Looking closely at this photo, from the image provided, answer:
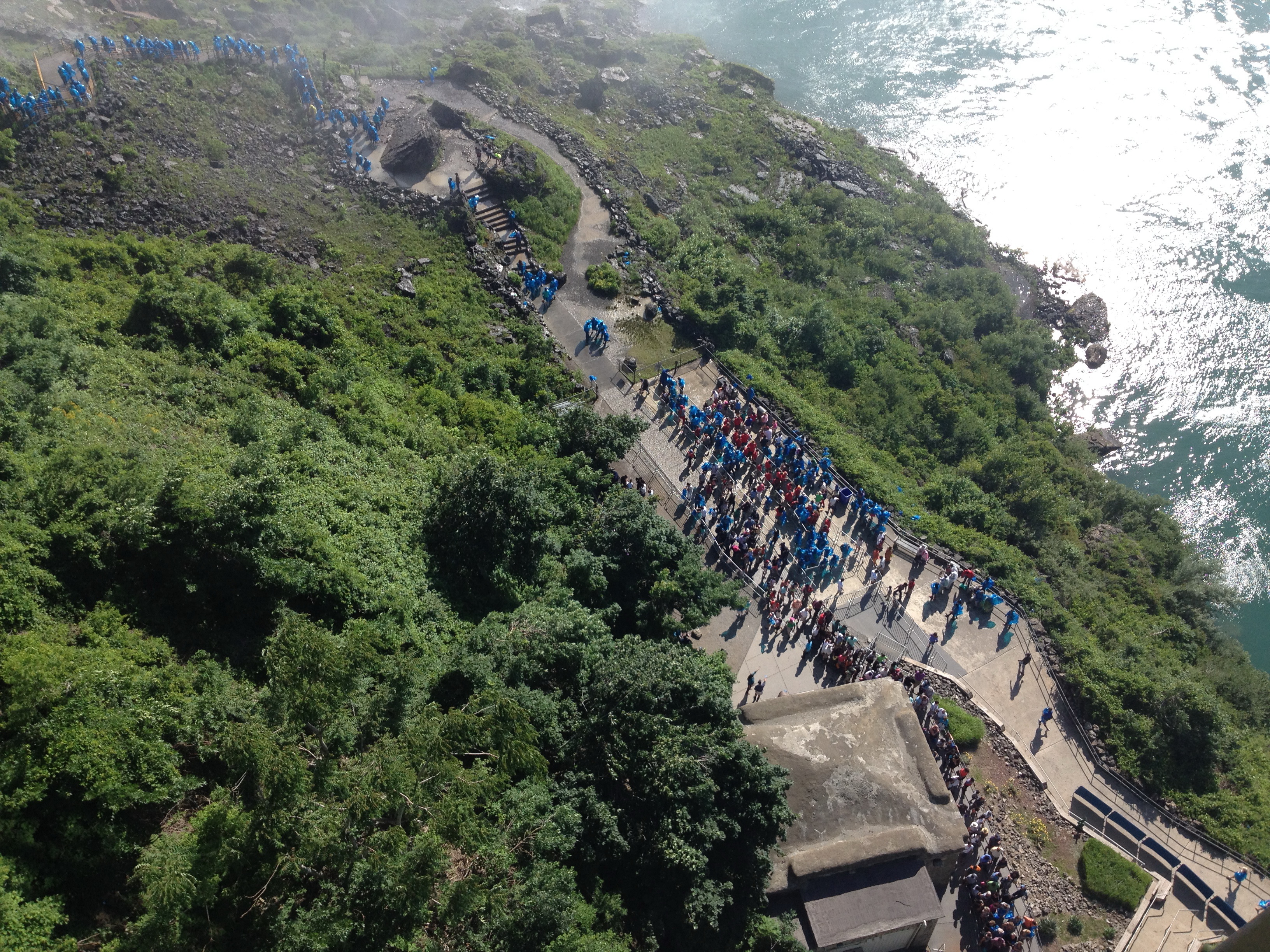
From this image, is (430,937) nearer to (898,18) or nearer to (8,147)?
(8,147)

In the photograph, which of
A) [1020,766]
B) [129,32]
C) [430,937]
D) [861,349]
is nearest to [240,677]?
[430,937]

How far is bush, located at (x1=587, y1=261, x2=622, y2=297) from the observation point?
142ft

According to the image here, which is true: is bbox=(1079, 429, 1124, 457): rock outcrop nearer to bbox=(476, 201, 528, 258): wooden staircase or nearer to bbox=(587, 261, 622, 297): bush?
bbox=(587, 261, 622, 297): bush

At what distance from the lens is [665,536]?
27562mm

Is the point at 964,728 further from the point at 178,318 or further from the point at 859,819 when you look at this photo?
the point at 178,318

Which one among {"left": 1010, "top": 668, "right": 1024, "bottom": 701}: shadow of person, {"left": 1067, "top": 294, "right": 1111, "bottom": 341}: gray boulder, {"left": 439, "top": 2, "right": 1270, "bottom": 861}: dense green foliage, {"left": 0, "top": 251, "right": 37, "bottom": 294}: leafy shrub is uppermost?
{"left": 1067, "top": 294, "right": 1111, "bottom": 341}: gray boulder

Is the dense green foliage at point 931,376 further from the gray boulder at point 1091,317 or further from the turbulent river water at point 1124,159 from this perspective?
the turbulent river water at point 1124,159

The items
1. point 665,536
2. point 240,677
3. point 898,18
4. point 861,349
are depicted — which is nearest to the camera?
point 240,677

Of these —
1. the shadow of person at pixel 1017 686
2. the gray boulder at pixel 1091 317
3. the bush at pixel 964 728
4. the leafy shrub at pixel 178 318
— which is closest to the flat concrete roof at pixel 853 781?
the bush at pixel 964 728

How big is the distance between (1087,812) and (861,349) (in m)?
27.4

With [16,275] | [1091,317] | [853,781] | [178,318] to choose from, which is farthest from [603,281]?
[1091,317]

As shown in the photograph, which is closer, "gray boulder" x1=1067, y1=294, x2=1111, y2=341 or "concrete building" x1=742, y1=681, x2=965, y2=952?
"concrete building" x1=742, y1=681, x2=965, y2=952

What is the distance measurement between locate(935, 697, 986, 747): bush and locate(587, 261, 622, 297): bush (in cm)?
2685

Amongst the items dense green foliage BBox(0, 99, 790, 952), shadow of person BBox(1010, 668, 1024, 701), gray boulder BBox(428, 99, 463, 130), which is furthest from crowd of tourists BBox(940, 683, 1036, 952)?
gray boulder BBox(428, 99, 463, 130)
